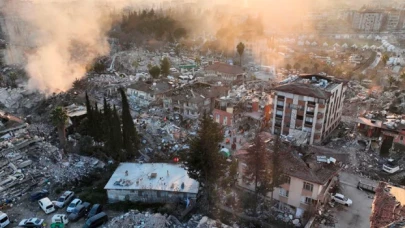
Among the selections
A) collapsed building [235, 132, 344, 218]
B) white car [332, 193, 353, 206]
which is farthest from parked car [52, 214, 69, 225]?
white car [332, 193, 353, 206]

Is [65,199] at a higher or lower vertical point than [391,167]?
lower

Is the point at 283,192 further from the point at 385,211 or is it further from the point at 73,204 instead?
the point at 73,204

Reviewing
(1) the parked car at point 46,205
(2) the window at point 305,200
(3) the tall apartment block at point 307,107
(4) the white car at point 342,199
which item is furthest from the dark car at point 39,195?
(3) the tall apartment block at point 307,107

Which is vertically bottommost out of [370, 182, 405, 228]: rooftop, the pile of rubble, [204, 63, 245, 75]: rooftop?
the pile of rubble

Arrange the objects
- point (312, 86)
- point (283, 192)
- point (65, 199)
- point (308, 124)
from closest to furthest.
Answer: point (283, 192) < point (65, 199) < point (312, 86) < point (308, 124)

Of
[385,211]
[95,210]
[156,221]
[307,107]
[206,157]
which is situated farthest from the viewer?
[307,107]

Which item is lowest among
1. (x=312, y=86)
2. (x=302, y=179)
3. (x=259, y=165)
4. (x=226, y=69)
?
(x=302, y=179)

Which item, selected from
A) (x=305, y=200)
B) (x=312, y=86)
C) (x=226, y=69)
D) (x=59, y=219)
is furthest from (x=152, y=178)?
(x=226, y=69)

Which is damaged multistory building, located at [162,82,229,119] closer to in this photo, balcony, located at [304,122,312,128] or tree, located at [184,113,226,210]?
balcony, located at [304,122,312,128]
